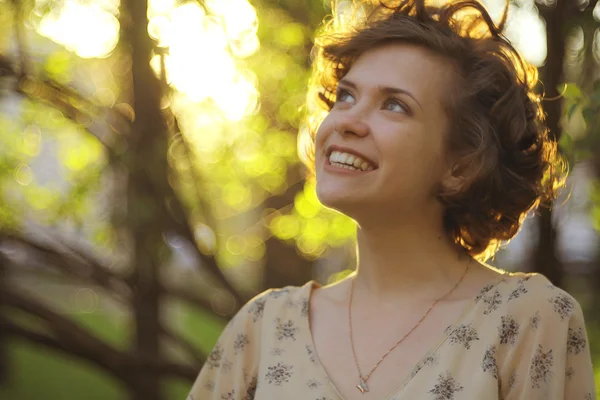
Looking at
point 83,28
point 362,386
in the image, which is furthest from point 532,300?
point 83,28

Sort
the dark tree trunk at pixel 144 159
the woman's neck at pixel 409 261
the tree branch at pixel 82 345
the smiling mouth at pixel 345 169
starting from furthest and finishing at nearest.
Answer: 1. the tree branch at pixel 82 345
2. the dark tree trunk at pixel 144 159
3. the woman's neck at pixel 409 261
4. the smiling mouth at pixel 345 169

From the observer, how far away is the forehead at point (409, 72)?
1.89m

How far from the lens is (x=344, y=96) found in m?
2.00

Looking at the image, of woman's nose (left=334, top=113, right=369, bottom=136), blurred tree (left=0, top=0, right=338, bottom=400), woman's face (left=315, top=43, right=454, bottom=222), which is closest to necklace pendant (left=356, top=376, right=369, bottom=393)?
woman's face (left=315, top=43, right=454, bottom=222)

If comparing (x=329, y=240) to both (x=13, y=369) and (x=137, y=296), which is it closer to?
(x=137, y=296)

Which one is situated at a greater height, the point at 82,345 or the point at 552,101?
the point at 552,101

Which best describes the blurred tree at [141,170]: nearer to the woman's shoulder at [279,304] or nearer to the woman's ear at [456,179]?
the woman's shoulder at [279,304]

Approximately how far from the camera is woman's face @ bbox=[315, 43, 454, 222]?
1.84 metres

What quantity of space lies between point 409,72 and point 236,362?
2.69ft

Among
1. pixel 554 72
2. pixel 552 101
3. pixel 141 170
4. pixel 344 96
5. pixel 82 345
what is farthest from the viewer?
pixel 82 345

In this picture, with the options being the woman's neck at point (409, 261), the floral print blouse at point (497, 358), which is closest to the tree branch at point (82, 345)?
the floral print blouse at point (497, 358)

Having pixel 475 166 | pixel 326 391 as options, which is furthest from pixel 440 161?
pixel 326 391

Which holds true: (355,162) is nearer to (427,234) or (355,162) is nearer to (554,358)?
(427,234)

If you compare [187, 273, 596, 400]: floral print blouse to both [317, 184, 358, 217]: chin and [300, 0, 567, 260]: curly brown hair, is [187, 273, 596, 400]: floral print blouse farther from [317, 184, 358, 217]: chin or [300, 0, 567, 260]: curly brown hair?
[317, 184, 358, 217]: chin
